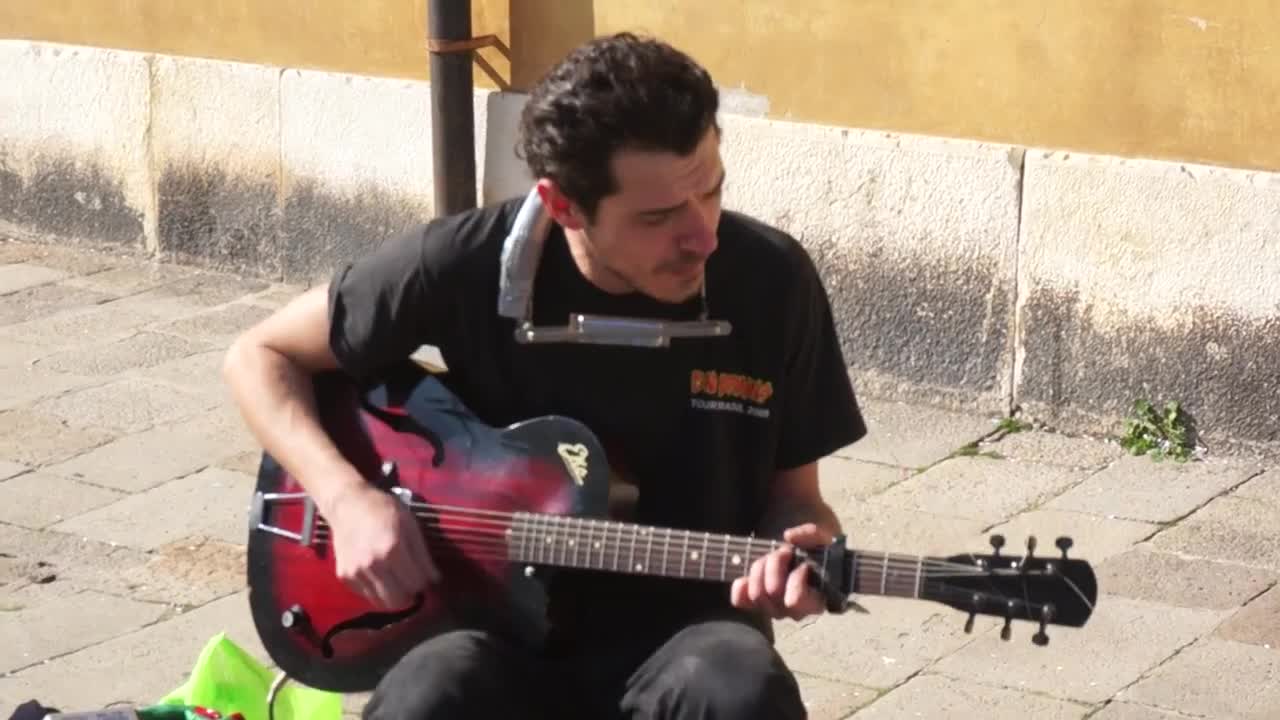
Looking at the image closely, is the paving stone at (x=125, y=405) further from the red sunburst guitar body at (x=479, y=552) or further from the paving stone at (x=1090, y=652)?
the red sunburst guitar body at (x=479, y=552)

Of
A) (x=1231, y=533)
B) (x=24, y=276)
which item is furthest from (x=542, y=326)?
(x=24, y=276)

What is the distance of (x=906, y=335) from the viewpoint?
19.0ft

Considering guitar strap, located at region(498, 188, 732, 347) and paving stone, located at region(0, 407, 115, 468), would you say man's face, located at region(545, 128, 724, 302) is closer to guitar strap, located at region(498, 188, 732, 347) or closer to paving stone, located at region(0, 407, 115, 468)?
guitar strap, located at region(498, 188, 732, 347)

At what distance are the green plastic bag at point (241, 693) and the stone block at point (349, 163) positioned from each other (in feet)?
10.1

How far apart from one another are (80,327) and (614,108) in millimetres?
4368

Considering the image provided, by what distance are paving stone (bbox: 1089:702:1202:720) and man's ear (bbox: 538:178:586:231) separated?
1630 mm

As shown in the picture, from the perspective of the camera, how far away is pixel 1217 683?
4.11m

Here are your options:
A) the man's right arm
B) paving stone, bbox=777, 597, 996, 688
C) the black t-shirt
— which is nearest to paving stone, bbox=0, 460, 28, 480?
paving stone, bbox=777, 597, 996, 688

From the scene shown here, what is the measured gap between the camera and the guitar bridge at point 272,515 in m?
3.19

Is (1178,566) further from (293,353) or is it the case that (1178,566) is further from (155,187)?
(155,187)

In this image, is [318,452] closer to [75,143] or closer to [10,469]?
[10,469]

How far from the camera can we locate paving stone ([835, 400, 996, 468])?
17.9 feet

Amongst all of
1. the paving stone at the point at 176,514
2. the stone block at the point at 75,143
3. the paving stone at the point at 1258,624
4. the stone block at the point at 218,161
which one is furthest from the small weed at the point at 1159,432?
the stone block at the point at 75,143

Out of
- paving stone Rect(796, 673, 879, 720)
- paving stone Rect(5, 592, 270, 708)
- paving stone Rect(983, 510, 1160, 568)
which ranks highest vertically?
paving stone Rect(983, 510, 1160, 568)
